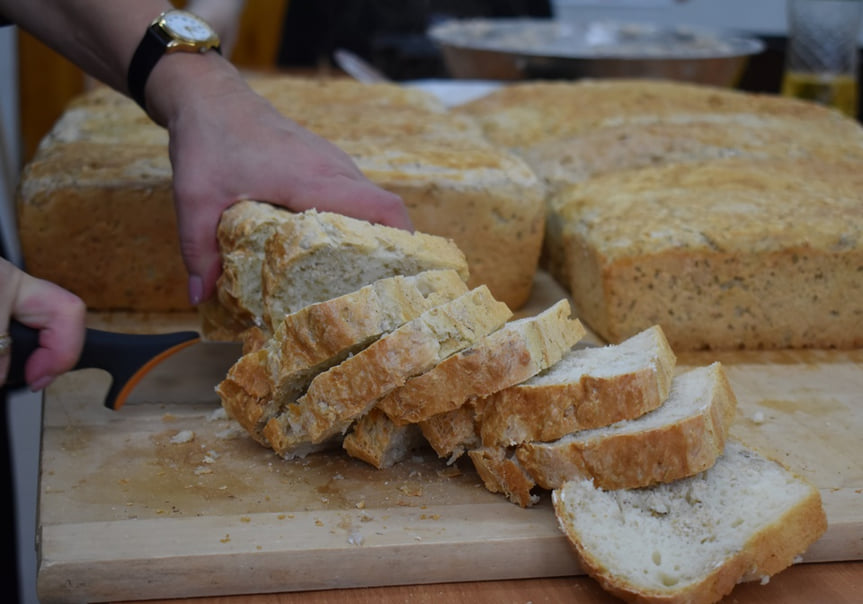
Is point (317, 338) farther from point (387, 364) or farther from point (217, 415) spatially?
point (217, 415)

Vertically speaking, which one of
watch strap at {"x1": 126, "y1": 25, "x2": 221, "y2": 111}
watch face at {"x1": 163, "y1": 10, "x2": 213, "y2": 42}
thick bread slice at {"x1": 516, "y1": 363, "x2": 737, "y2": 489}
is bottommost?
thick bread slice at {"x1": 516, "y1": 363, "x2": 737, "y2": 489}

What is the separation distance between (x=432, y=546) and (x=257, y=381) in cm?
48

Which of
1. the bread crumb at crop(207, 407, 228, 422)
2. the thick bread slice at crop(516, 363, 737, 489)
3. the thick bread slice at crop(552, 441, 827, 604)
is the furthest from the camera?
the bread crumb at crop(207, 407, 228, 422)

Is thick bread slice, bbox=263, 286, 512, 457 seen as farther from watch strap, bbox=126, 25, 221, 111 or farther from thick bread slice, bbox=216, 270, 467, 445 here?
watch strap, bbox=126, 25, 221, 111

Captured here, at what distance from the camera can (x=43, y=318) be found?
1649 millimetres

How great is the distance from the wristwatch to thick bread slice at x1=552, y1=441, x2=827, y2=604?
4.33ft

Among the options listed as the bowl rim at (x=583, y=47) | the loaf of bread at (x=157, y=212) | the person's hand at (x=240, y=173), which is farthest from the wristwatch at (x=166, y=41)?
the bowl rim at (x=583, y=47)

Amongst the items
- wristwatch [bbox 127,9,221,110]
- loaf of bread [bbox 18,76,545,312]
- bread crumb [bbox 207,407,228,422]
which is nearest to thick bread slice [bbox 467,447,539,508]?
bread crumb [bbox 207,407,228,422]

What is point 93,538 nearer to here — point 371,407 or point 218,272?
point 371,407

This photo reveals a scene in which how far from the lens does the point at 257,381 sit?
179 cm

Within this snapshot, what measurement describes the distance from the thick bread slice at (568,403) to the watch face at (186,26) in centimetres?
111

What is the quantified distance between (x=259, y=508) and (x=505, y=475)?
44 cm

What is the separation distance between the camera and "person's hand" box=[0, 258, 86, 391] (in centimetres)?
160

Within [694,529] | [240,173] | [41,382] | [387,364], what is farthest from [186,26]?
[694,529]
